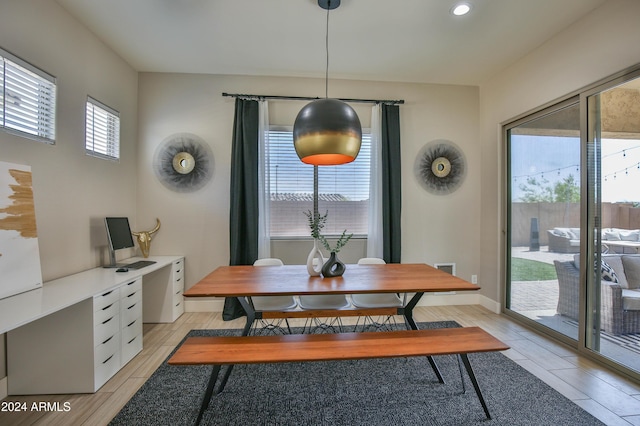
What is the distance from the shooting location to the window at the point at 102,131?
282cm

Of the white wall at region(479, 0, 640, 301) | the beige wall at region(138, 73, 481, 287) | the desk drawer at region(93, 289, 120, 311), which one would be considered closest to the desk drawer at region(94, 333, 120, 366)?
the desk drawer at region(93, 289, 120, 311)

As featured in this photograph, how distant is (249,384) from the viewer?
217 cm

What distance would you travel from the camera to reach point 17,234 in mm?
1980

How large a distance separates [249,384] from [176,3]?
3203mm

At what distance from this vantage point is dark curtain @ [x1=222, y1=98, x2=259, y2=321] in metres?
3.54

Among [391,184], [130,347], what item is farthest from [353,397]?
[391,184]

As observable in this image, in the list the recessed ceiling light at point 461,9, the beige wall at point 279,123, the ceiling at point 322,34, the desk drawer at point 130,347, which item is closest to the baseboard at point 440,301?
the beige wall at point 279,123

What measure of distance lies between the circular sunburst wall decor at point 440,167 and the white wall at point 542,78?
0.35 metres

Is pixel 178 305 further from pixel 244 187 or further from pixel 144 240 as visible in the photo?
pixel 244 187

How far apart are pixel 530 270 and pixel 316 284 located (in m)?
2.73

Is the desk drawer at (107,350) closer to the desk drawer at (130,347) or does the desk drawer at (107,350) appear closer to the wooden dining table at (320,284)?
the desk drawer at (130,347)

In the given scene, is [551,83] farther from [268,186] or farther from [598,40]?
[268,186]

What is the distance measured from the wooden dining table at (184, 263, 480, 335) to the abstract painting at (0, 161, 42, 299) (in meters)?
1.18

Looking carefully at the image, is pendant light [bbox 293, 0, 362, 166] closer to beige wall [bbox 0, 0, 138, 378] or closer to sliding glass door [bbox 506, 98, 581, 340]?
beige wall [bbox 0, 0, 138, 378]
